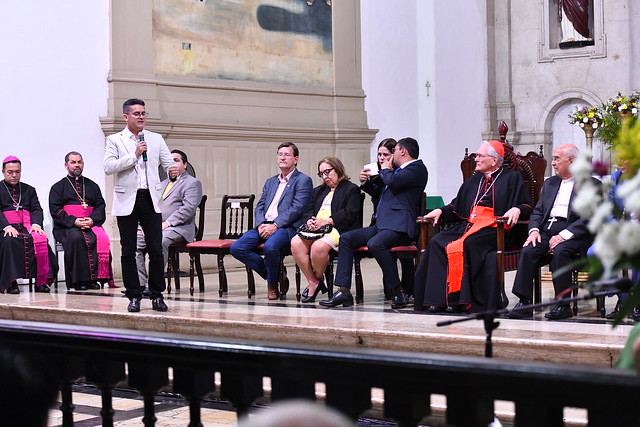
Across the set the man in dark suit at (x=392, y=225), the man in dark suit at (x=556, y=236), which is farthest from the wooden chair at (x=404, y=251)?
the man in dark suit at (x=556, y=236)

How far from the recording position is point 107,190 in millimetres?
10562

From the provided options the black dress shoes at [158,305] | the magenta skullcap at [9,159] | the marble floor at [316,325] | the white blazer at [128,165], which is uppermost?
the magenta skullcap at [9,159]

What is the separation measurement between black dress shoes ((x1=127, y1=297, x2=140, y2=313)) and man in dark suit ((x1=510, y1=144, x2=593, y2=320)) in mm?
2665

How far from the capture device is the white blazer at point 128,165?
22.8 ft

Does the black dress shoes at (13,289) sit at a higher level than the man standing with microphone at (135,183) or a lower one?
lower

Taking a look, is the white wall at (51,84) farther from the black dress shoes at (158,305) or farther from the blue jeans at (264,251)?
the black dress shoes at (158,305)

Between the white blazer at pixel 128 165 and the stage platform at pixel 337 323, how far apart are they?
0.83m

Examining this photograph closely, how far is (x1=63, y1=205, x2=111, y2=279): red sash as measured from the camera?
9258 millimetres

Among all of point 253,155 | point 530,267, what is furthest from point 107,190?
point 530,267

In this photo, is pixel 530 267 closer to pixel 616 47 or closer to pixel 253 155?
pixel 253 155

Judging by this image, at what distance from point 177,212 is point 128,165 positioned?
6.66ft

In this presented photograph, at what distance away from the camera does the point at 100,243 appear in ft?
30.3

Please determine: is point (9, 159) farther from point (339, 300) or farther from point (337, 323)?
point (337, 323)

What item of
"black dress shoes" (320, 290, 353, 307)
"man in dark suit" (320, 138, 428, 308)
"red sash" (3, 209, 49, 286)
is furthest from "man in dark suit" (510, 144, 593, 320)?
"red sash" (3, 209, 49, 286)
